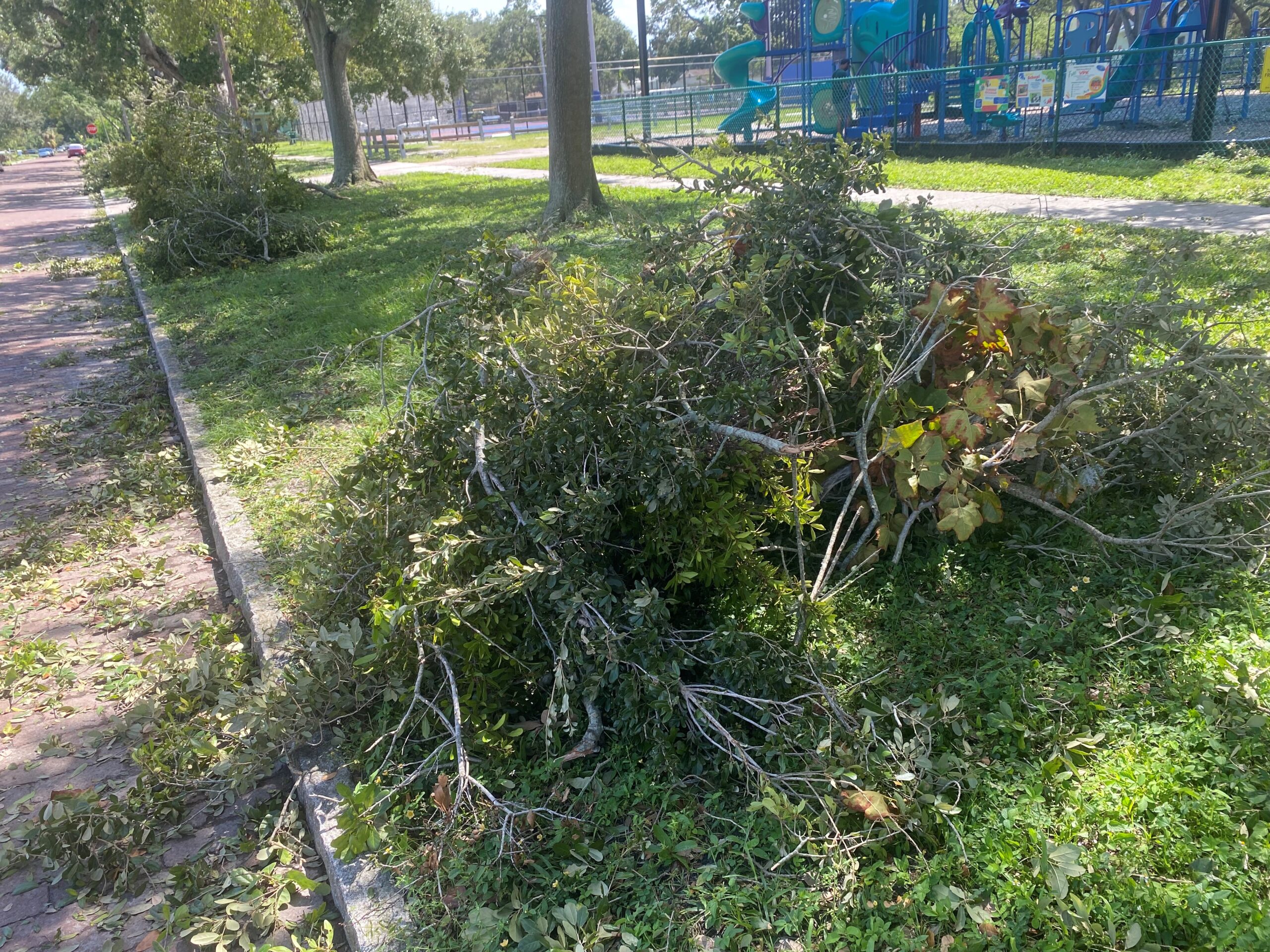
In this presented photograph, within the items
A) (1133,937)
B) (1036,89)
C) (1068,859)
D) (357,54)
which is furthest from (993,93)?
(1133,937)

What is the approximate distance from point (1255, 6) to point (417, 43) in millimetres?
32968

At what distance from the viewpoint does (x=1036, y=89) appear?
15.0 m

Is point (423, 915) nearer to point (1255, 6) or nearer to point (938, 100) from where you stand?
point (938, 100)

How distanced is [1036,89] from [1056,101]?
3.21ft

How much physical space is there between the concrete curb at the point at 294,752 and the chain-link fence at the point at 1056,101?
8381 mm

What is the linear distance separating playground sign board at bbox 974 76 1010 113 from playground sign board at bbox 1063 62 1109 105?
1.20 m

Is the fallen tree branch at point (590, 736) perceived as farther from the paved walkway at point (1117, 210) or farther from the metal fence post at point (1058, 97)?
the metal fence post at point (1058, 97)

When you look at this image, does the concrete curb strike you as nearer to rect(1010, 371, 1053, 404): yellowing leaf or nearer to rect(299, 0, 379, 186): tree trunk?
rect(1010, 371, 1053, 404): yellowing leaf

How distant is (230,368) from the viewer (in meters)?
7.46

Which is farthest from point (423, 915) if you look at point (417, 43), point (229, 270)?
point (417, 43)

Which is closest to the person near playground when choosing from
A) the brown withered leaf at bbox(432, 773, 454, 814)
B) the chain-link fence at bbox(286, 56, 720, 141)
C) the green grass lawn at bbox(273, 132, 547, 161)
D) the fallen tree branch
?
the green grass lawn at bbox(273, 132, 547, 161)

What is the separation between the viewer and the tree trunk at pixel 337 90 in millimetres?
17516

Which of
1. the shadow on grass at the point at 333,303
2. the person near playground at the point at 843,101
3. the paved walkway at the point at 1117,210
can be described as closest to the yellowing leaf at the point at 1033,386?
the shadow on grass at the point at 333,303

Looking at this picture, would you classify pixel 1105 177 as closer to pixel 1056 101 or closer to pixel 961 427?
pixel 1056 101
